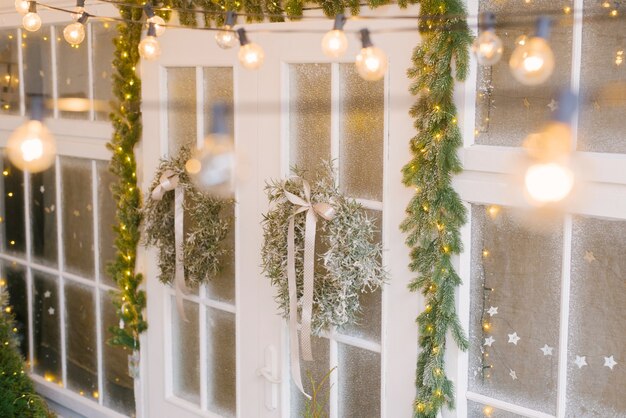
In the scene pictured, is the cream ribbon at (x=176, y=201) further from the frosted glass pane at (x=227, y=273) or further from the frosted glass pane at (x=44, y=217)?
the frosted glass pane at (x=44, y=217)

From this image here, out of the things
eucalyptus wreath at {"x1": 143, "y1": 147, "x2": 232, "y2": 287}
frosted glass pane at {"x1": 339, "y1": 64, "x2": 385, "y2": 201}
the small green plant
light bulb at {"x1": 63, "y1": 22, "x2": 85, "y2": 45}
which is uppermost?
light bulb at {"x1": 63, "y1": 22, "x2": 85, "y2": 45}

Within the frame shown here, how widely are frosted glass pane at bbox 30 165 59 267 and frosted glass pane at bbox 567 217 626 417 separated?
Result: 2.56m

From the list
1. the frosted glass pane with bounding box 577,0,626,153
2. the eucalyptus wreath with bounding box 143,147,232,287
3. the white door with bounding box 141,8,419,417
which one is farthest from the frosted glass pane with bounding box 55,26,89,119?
the frosted glass pane with bounding box 577,0,626,153

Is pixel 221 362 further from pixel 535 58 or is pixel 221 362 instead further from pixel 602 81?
pixel 535 58

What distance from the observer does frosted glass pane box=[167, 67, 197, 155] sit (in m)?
3.38

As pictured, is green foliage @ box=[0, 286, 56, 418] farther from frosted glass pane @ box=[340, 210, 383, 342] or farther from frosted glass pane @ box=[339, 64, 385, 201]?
frosted glass pane @ box=[339, 64, 385, 201]

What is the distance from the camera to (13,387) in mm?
3635

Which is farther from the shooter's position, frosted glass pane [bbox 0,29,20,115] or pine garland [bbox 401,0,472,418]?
frosted glass pane [bbox 0,29,20,115]

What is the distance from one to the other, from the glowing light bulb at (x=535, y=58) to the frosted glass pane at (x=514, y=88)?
2.04 ft

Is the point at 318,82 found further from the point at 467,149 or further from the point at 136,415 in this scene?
the point at 136,415

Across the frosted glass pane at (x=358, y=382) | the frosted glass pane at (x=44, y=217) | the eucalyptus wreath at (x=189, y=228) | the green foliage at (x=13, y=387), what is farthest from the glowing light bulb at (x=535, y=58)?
the frosted glass pane at (x=44, y=217)

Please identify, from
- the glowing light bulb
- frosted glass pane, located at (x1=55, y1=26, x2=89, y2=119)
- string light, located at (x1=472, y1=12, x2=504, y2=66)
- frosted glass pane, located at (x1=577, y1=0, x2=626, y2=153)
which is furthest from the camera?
Answer: frosted glass pane, located at (x1=55, y1=26, x2=89, y2=119)

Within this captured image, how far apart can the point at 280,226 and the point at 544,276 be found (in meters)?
0.84

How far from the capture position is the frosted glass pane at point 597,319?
2340 mm
